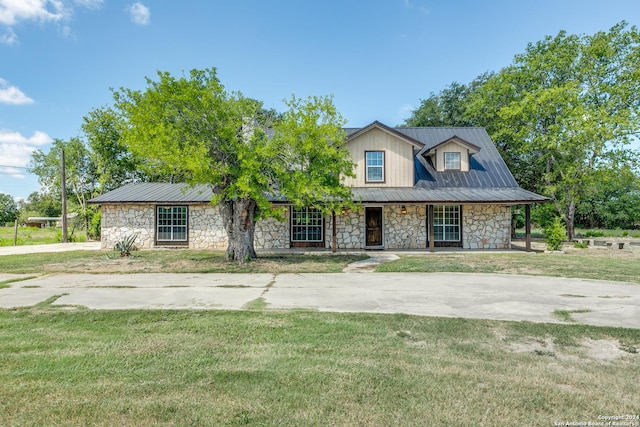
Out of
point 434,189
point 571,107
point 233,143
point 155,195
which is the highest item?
point 571,107

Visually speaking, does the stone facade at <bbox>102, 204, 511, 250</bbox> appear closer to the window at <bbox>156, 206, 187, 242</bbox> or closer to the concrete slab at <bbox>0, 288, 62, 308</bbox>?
the window at <bbox>156, 206, 187, 242</bbox>

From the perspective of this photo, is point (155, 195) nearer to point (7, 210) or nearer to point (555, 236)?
point (555, 236)

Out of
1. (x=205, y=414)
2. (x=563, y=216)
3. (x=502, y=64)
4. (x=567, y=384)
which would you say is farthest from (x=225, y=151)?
(x=502, y=64)

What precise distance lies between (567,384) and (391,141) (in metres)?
14.8

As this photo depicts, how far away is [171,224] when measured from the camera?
57.0 feet

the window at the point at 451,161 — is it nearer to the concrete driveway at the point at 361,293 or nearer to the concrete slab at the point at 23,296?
the concrete driveway at the point at 361,293

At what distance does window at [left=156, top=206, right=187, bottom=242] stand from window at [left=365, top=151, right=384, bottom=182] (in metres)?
9.09

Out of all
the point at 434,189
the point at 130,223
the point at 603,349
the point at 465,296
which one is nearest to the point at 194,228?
the point at 130,223

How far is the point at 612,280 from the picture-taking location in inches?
343

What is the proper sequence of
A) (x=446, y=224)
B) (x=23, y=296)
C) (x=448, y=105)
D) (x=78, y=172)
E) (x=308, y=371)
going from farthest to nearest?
(x=78, y=172)
(x=448, y=105)
(x=446, y=224)
(x=23, y=296)
(x=308, y=371)

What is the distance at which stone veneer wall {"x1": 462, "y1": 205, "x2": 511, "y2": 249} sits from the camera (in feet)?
55.5

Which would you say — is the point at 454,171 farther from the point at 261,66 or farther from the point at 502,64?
the point at 502,64

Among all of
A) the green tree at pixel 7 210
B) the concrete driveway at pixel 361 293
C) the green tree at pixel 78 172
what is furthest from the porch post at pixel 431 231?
the green tree at pixel 7 210

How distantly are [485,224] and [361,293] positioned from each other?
1204cm
